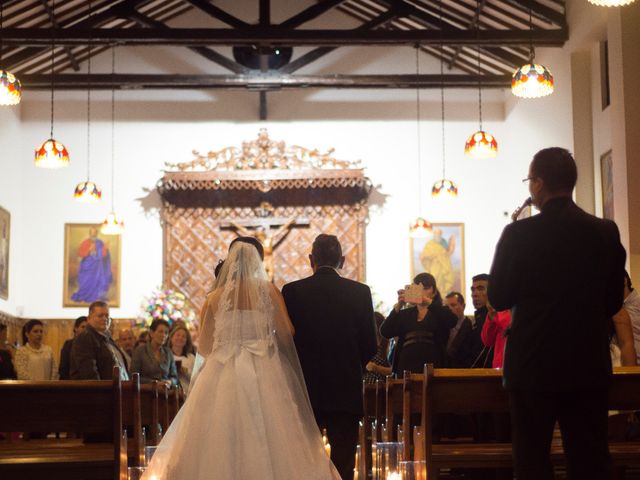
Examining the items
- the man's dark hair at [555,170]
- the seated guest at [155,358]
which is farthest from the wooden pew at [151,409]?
the man's dark hair at [555,170]

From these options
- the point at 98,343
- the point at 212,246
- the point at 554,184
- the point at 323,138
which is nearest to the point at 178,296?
the point at 212,246

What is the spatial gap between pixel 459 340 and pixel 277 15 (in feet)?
37.8

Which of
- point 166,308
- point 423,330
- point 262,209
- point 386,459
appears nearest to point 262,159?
point 262,209

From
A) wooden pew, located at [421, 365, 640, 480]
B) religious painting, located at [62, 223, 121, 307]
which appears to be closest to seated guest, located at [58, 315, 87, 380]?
wooden pew, located at [421, 365, 640, 480]

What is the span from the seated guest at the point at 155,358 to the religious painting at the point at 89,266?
8109mm

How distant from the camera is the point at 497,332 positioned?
24.9 feet

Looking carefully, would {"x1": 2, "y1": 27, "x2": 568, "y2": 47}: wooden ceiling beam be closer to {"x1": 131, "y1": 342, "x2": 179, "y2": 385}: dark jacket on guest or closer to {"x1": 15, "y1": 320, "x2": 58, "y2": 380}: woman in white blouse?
{"x1": 15, "y1": 320, "x2": 58, "y2": 380}: woman in white blouse

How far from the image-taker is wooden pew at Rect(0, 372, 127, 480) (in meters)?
5.47

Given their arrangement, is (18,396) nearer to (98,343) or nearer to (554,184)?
(554,184)

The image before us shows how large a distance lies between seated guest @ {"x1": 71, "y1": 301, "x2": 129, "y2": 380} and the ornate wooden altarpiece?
30.8 feet

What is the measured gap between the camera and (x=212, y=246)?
18.9 metres

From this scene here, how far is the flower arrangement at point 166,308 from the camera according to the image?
1725 centimetres

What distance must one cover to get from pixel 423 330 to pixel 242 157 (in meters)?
11.0

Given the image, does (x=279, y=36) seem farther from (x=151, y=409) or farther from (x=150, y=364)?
(x=151, y=409)
